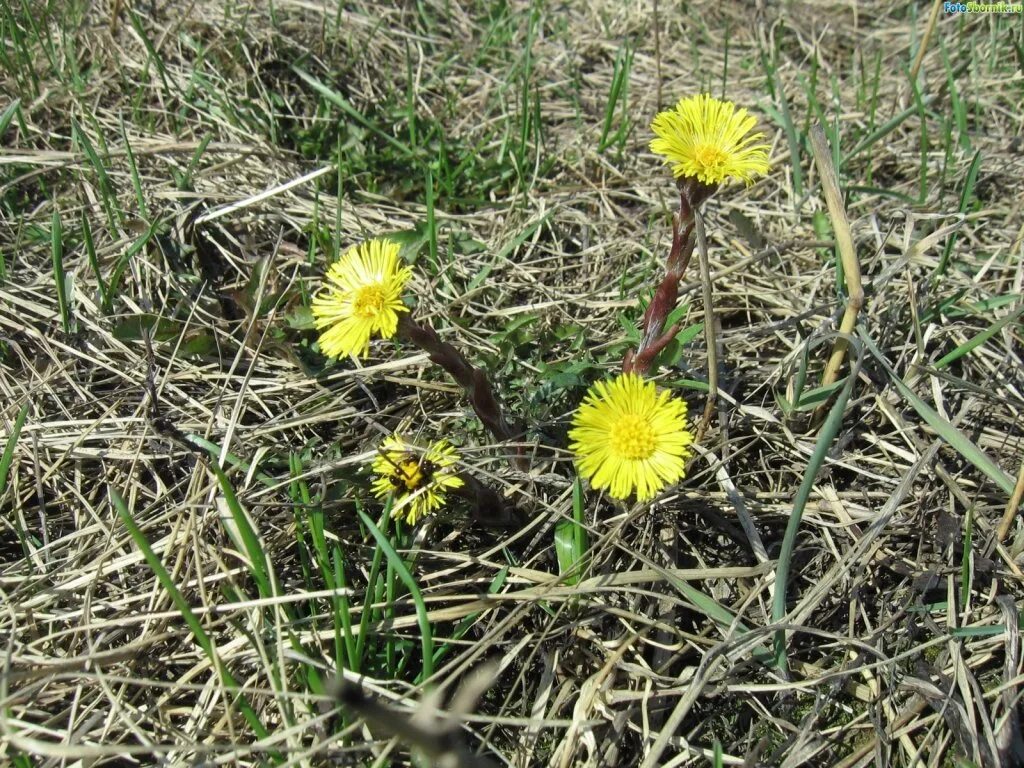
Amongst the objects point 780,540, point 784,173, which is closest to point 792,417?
point 780,540

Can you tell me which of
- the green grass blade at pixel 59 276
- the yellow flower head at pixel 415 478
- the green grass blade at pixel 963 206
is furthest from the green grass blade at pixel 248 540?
the green grass blade at pixel 963 206

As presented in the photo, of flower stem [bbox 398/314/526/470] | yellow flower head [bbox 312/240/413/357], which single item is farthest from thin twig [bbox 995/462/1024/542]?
yellow flower head [bbox 312/240/413/357]

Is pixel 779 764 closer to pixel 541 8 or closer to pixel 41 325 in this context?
pixel 41 325

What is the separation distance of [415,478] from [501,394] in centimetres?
41

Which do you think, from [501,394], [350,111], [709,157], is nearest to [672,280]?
[709,157]

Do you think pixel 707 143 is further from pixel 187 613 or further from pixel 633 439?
pixel 187 613

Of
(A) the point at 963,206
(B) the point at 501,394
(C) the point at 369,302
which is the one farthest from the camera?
(A) the point at 963,206

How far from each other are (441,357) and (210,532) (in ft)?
1.95

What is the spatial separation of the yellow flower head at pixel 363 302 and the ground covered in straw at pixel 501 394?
0.92 ft

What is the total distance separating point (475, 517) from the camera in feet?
5.30

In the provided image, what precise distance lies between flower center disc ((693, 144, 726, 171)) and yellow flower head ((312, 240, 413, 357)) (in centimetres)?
60

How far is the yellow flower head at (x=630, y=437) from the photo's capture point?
1354 millimetres

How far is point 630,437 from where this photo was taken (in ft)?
4.53

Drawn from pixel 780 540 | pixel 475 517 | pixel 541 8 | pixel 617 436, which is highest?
pixel 541 8
